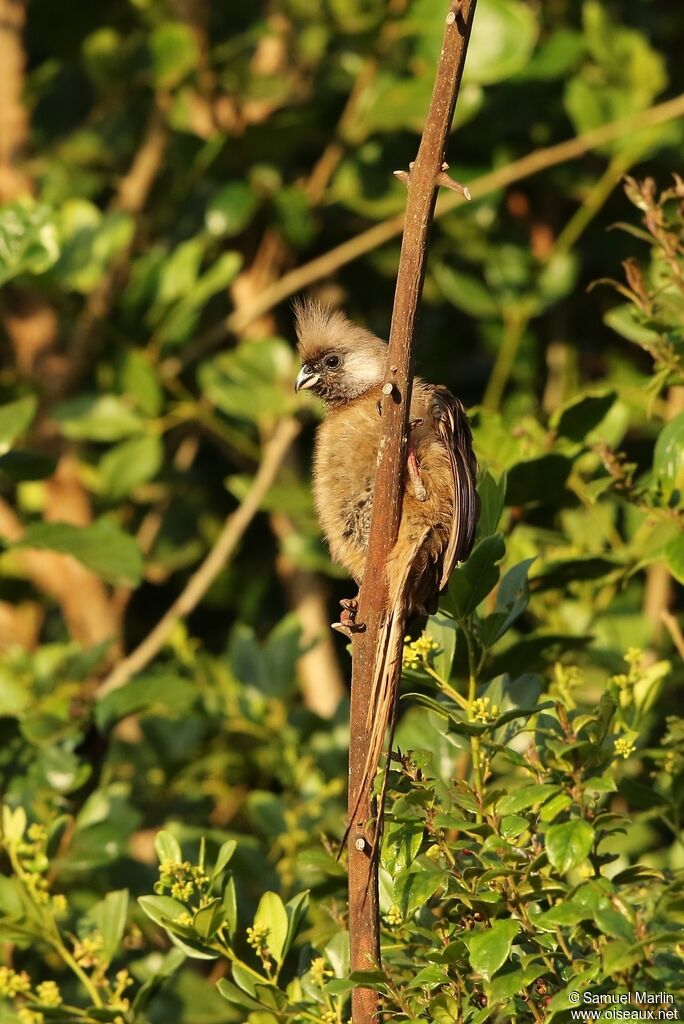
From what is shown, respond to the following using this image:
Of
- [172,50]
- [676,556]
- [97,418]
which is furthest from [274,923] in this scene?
[172,50]

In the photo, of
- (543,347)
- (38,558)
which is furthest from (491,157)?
(38,558)

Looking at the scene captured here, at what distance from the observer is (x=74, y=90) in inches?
223

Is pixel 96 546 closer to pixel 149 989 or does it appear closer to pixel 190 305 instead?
pixel 190 305

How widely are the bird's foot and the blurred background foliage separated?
12 centimetres

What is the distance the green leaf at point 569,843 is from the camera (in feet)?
6.79

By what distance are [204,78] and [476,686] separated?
297 centimetres

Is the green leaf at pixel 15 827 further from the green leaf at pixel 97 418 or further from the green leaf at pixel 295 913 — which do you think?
the green leaf at pixel 97 418

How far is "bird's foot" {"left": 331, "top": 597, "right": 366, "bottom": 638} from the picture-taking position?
240 centimetres

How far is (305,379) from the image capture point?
3.73 m

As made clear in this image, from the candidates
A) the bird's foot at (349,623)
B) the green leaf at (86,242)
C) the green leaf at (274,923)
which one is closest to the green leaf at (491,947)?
the green leaf at (274,923)

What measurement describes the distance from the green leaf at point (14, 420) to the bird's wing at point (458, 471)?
1100 mm

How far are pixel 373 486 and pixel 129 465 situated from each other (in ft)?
6.95

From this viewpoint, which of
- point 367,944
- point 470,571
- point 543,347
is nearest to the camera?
point 367,944

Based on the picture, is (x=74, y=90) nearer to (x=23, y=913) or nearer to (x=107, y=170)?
(x=107, y=170)
